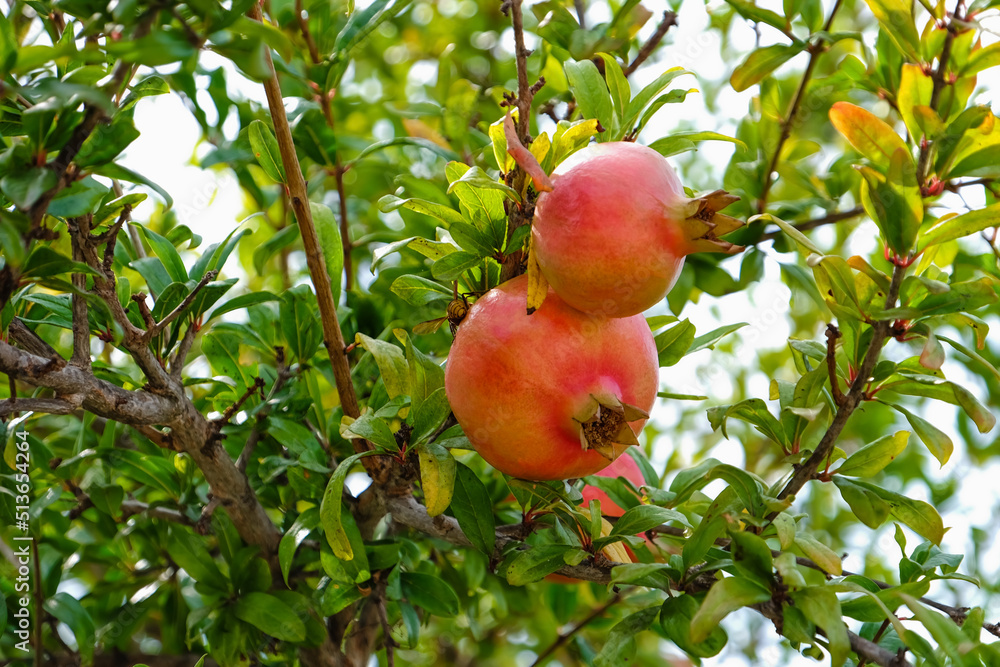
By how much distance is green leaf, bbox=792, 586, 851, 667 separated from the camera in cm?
83

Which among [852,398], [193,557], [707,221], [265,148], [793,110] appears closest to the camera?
[707,221]

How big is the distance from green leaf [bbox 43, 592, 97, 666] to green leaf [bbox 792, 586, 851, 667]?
3.71 feet

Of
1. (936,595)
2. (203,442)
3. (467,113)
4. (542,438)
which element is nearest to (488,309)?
(542,438)

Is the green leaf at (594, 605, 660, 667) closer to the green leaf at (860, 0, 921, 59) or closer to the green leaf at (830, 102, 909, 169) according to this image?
the green leaf at (830, 102, 909, 169)

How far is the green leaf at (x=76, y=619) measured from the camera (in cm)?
136

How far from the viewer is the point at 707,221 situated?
2.85 ft

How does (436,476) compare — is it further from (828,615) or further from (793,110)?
(793,110)

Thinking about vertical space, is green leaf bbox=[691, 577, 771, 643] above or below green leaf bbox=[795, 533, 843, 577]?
above

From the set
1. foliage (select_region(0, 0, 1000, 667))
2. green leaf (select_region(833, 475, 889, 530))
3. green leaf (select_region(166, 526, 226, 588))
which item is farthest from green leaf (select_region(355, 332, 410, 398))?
green leaf (select_region(833, 475, 889, 530))

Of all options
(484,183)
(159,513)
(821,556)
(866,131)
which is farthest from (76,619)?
(866,131)

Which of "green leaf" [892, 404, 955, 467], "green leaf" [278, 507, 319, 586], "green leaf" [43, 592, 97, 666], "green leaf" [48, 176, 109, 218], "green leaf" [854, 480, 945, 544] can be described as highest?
"green leaf" [48, 176, 109, 218]

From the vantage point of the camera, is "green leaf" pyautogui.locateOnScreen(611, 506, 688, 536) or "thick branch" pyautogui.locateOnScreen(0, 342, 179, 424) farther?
"green leaf" pyautogui.locateOnScreen(611, 506, 688, 536)

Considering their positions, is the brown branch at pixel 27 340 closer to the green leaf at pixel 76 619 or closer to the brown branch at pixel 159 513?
the brown branch at pixel 159 513

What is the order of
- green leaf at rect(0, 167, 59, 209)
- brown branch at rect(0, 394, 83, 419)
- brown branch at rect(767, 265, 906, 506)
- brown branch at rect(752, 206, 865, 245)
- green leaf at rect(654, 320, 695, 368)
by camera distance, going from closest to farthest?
green leaf at rect(0, 167, 59, 209)
brown branch at rect(0, 394, 83, 419)
brown branch at rect(767, 265, 906, 506)
green leaf at rect(654, 320, 695, 368)
brown branch at rect(752, 206, 865, 245)
